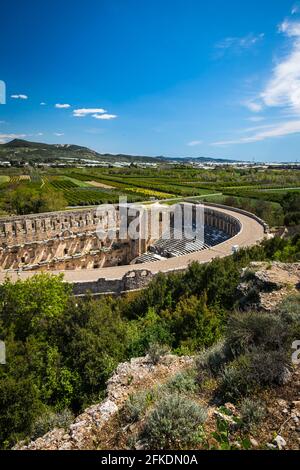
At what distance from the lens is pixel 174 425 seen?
4.98m

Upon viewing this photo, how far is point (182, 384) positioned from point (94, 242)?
28609 millimetres

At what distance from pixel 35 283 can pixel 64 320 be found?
10.1ft

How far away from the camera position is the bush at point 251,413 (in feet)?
16.6

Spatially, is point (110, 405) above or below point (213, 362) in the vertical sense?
below

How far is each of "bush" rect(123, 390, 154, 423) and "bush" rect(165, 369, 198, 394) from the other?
1.39 ft

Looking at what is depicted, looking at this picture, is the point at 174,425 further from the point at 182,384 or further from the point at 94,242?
the point at 94,242

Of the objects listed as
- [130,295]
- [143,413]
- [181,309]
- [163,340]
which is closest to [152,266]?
[130,295]

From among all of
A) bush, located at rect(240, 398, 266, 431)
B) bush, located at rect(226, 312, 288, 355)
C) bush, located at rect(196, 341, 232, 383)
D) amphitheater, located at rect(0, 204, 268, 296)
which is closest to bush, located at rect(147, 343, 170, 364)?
bush, located at rect(196, 341, 232, 383)

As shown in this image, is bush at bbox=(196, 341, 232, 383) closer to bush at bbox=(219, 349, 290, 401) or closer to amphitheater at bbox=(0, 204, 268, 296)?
bush at bbox=(219, 349, 290, 401)

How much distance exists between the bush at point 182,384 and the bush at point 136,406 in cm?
42

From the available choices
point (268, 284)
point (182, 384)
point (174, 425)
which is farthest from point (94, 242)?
point (174, 425)

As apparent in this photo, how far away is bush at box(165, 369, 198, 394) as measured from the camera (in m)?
6.33

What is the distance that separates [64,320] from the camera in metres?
11.3
